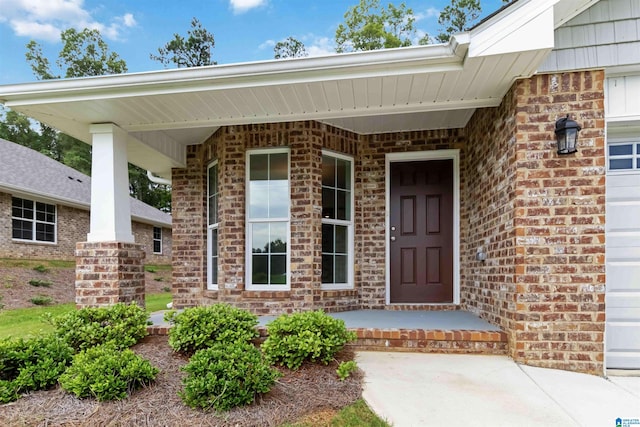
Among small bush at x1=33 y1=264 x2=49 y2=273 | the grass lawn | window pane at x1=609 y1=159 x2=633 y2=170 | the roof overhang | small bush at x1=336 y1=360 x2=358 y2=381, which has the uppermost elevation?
the roof overhang

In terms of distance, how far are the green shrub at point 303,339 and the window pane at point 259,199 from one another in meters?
1.92

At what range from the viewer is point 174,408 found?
2.40 metres

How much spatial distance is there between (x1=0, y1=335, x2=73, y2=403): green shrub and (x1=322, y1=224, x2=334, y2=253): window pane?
2844mm

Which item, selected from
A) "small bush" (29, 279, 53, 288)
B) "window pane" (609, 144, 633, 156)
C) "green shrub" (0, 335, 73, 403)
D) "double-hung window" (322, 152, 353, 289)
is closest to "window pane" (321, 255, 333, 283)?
"double-hung window" (322, 152, 353, 289)

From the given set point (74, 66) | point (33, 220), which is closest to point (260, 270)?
point (33, 220)

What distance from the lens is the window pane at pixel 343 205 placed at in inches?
195

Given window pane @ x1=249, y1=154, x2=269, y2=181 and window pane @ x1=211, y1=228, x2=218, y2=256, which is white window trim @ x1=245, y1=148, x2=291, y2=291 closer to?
window pane @ x1=249, y1=154, x2=269, y2=181

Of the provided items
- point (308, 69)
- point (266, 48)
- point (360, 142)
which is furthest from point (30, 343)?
point (266, 48)

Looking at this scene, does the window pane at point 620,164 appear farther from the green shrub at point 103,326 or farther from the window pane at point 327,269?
the green shrub at point 103,326

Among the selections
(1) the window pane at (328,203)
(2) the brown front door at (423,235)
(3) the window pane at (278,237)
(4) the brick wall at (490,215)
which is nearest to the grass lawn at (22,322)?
(3) the window pane at (278,237)

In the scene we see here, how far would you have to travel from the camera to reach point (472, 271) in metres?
4.39

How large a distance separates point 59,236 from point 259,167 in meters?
11.0

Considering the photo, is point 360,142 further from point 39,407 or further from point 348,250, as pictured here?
point 39,407

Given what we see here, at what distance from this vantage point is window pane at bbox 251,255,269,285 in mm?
4680
